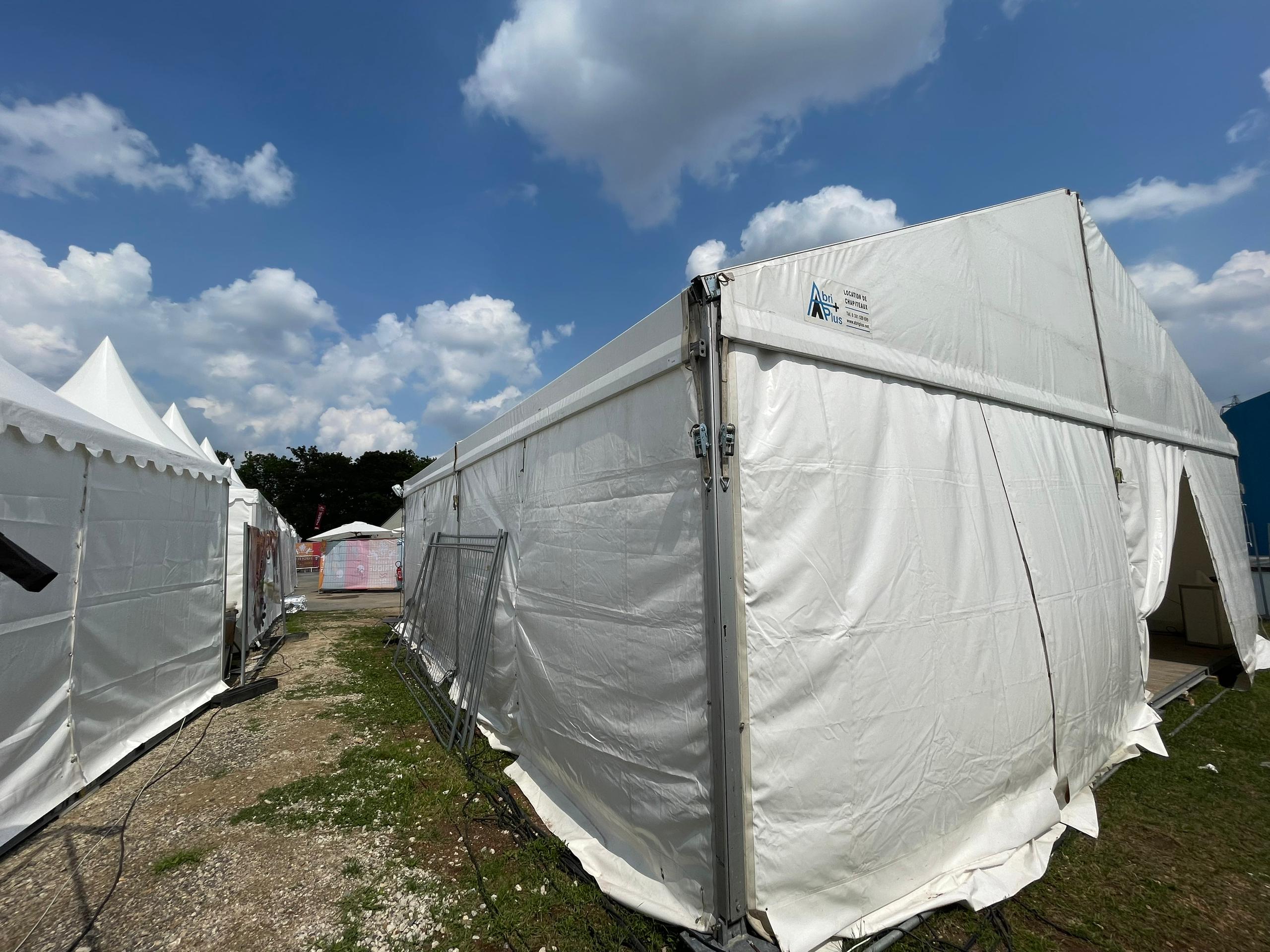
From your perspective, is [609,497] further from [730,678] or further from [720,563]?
[730,678]

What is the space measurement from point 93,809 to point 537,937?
3727mm

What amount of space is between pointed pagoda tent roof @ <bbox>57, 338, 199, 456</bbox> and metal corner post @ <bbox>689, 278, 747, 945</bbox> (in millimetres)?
6865

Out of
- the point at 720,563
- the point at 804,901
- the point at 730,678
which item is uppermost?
the point at 720,563

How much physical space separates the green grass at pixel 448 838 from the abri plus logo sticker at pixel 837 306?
10.4ft

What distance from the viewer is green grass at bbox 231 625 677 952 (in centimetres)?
259

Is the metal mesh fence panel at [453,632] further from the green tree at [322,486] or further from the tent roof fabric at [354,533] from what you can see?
the green tree at [322,486]

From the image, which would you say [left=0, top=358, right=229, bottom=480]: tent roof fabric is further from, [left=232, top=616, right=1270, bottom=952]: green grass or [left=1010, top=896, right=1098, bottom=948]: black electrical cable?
[left=1010, top=896, right=1098, bottom=948]: black electrical cable

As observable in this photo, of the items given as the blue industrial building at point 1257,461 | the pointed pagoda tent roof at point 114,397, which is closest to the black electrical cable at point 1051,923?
the pointed pagoda tent roof at point 114,397

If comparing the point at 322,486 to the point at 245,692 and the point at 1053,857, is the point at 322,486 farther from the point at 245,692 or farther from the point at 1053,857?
the point at 1053,857

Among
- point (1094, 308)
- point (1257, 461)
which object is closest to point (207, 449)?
point (1094, 308)

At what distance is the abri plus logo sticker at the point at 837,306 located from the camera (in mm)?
2877

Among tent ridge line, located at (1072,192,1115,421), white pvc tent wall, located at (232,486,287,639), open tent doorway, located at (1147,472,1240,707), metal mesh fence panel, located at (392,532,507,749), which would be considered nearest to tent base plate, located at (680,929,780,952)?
metal mesh fence panel, located at (392,532,507,749)

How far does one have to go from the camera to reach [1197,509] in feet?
20.3

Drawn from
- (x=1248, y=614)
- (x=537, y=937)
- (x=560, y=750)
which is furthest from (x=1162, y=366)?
(x=537, y=937)
